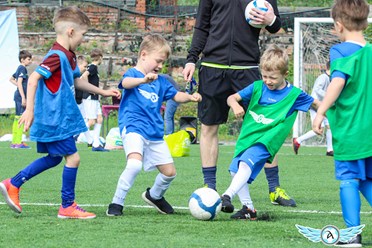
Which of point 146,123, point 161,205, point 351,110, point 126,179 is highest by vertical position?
point 351,110

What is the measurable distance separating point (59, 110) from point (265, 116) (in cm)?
154

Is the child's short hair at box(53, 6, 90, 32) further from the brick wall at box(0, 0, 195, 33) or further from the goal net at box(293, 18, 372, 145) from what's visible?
the brick wall at box(0, 0, 195, 33)

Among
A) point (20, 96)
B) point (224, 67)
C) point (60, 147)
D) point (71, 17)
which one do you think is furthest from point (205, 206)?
point (20, 96)

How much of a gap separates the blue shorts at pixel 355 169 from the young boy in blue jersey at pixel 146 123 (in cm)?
161

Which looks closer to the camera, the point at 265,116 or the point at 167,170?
the point at 265,116

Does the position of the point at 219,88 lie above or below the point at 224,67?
below

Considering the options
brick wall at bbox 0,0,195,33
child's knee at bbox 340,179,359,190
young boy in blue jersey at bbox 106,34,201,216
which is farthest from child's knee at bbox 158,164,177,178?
brick wall at bbox 0,0,195,33

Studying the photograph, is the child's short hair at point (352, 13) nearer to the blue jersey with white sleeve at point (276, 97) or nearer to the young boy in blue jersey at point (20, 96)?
the blue jersey with white sleeve at point (276, 97)

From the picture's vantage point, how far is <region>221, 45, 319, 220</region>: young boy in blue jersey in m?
6.59

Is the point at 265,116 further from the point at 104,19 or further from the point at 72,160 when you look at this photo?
the point at 104,19

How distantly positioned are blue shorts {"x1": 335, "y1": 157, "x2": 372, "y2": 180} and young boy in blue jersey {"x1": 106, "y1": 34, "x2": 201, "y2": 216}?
1.61 m

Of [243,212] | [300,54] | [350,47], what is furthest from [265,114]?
[300,54]

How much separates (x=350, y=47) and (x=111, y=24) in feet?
63.3

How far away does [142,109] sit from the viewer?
6.86 metres
